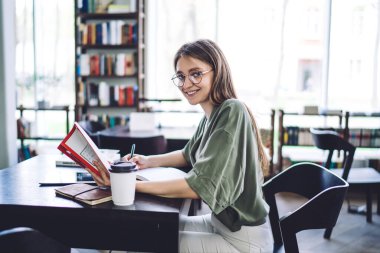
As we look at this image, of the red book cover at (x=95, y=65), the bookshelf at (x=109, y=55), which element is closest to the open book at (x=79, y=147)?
the bookshelf at (x=109, y=55)

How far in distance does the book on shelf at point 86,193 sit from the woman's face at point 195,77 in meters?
0.49

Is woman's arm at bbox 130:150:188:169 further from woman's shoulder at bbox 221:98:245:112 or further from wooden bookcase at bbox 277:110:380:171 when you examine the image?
wooden bookcase at bbox 277:110:380:171

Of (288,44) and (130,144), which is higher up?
(288,44)

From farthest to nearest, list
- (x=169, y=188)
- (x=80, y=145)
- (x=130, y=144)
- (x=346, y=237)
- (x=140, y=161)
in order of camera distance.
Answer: (x=346, y=237), (x=130, y=144), (x=140, y=161), (x=80, y=145), (x=169, y=188)

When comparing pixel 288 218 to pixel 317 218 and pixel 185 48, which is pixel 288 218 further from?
pixel 185 48

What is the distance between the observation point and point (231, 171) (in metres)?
1.36

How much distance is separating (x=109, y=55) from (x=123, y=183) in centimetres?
399

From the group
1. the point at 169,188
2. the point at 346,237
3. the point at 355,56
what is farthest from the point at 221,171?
the point at 355,56

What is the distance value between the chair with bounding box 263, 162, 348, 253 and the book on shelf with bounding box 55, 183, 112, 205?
628 millimetres

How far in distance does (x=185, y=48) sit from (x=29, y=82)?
434cm

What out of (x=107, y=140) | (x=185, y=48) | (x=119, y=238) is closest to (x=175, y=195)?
(x=119, y=238)

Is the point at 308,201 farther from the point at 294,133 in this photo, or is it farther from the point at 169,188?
the point at 294,133

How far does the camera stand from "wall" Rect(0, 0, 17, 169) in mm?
3420

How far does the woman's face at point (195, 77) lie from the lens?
1.59 meters
